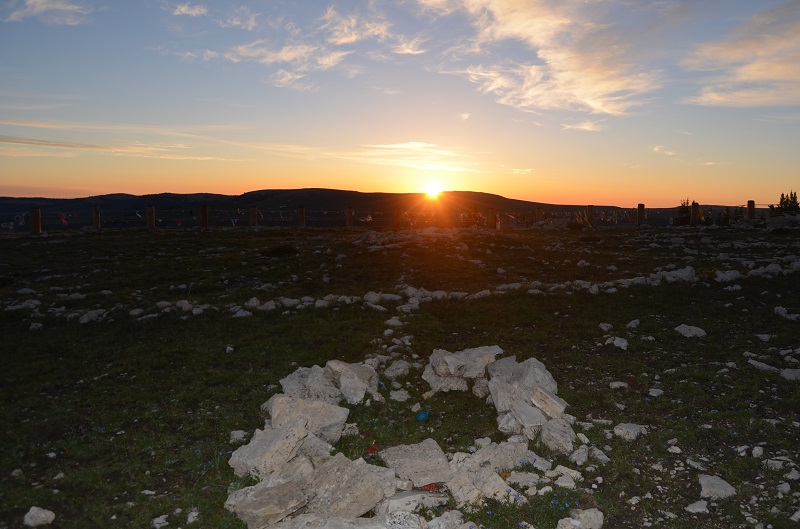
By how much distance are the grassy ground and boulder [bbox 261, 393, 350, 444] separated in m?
0.25

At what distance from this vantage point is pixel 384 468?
6270 mm

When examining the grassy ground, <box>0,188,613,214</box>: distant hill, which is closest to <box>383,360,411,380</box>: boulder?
the grassy ground

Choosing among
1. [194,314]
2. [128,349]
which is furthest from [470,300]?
[128,349]

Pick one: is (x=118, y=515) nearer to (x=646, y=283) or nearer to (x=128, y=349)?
(x=128, y=349)

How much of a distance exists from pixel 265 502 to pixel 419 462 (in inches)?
70.8

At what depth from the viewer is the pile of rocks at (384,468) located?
18.8 ft

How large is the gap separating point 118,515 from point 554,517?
458cm

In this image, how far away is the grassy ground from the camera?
6359 millimetres

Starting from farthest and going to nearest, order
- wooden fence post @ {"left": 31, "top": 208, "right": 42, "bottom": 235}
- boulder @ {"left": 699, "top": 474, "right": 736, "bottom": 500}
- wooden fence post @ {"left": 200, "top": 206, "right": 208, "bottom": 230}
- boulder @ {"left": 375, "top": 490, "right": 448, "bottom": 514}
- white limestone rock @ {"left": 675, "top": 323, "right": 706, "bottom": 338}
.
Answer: wooden fence post @ {"left": 200, "top": 206, "right": 208, "bottom": 230}
wooden fence post @ {"left": 31, "top": 208, "right": 42, "bottom": 235}
white limestone rock @ {"left": 675, "top": 323, "right": 706, "bottom": 338}
boulder @ {"left": 699, "top": 474, "right": 736, "bottom": 500}
boulder @ {"left": 375, "top": 490, "right": 448, "bottom": 514}

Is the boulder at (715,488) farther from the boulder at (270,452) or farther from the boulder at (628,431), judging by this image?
the boulder at (270,452)

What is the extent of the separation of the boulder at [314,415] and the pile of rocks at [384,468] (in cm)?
1

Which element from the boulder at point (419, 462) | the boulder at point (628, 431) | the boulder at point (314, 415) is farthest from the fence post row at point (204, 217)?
the boulder at point (628, 431)

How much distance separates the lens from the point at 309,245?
28.8 metres

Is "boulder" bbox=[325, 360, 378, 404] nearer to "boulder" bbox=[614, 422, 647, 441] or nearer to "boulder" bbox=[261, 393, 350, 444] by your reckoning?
"boulder" bbox=[261, 393, 350, 444]
